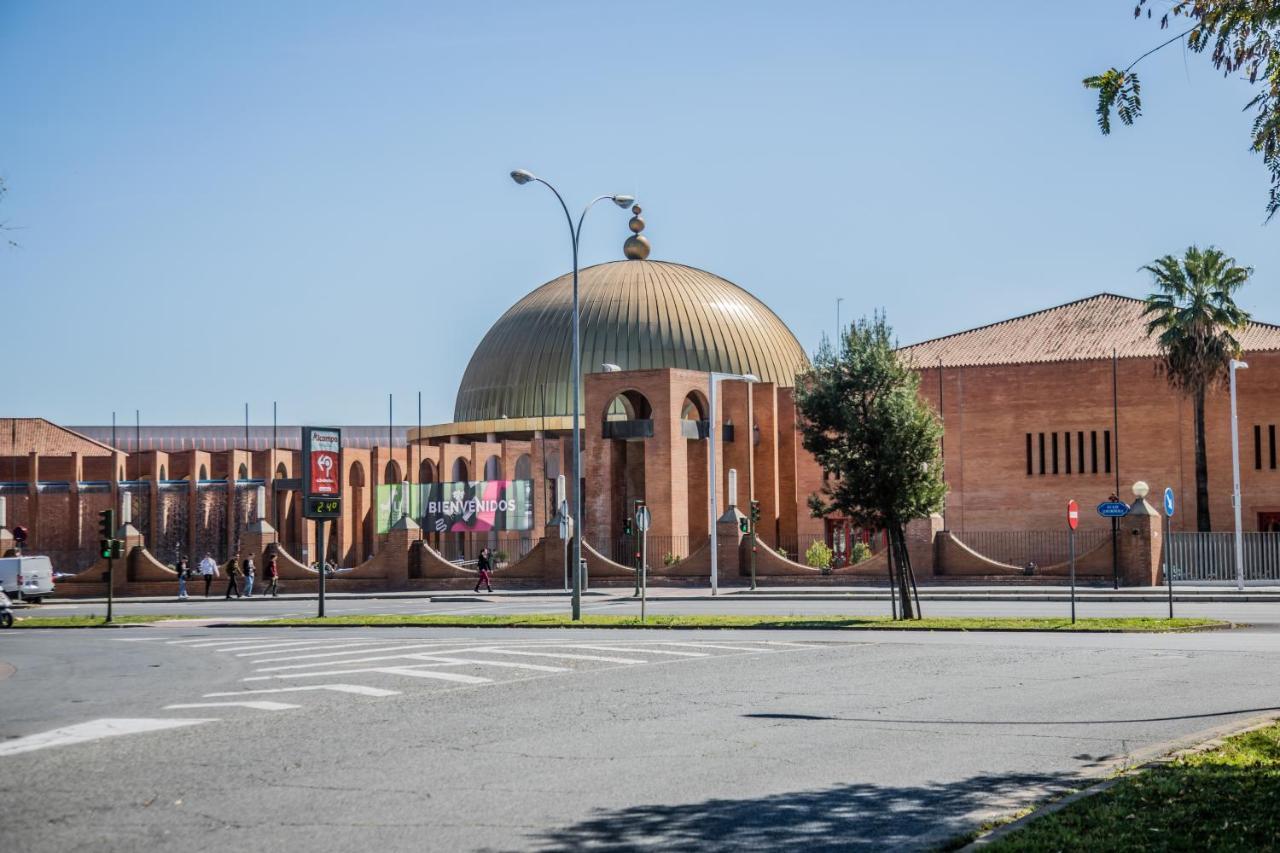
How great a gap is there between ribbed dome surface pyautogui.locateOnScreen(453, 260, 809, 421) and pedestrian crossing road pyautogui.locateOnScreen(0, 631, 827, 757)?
138ft

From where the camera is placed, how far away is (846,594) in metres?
38.7

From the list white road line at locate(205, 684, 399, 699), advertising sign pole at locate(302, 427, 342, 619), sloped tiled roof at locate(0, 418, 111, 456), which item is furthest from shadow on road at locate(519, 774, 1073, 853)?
sloped tiled roof at locate(0, 418, 111, 456)

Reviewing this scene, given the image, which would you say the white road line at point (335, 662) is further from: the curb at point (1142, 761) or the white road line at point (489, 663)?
the curb at point (1142, 761)

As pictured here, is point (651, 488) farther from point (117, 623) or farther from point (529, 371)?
point (117, 623)

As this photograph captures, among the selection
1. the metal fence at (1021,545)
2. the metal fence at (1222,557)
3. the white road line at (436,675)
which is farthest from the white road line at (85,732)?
the metal fence at (1021,545)

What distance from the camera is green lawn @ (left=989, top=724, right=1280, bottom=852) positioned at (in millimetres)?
7227

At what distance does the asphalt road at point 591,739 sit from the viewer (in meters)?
8.16

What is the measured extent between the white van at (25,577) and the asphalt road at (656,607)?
85 centimetres

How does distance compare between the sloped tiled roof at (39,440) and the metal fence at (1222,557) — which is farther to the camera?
the sloped tiled roof at (39,440)

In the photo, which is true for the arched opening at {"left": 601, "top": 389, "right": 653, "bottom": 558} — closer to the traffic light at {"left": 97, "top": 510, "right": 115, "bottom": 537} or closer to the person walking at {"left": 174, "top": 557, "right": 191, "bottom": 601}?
the person walking at {"left": 174, "top": 557, "right": 191, "bottom": 601}

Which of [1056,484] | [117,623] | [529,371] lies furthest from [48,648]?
[529,371]

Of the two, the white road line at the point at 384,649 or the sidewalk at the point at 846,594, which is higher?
the white road line at the point at 384,649

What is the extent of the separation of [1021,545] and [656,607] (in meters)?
20.2

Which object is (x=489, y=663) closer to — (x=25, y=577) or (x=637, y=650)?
(x=637, y=650)
